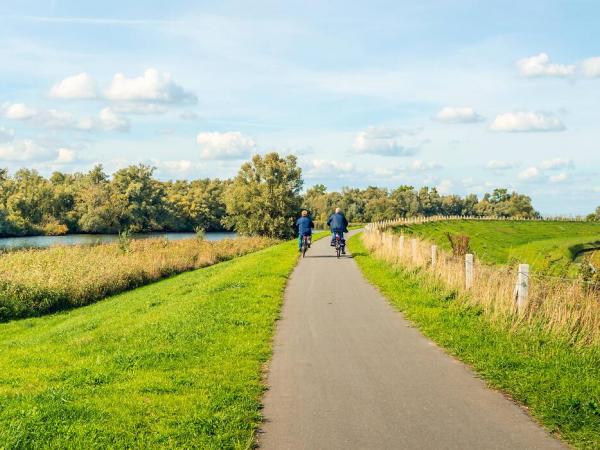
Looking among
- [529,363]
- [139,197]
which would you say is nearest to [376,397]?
[529,363]

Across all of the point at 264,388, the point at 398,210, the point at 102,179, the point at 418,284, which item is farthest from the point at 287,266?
the point at 398,210

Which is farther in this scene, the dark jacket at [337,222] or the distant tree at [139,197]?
the distant tree at [139,197]

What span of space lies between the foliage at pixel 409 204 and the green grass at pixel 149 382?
375 feet

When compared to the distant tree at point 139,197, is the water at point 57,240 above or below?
below

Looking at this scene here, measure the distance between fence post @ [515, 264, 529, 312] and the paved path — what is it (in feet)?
7.12

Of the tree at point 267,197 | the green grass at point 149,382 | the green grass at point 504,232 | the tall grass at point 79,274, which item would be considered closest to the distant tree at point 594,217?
the green grass at point 504,232

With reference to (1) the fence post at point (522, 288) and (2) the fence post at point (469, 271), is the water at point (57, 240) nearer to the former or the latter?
(2) the fence post at point (469, 271)

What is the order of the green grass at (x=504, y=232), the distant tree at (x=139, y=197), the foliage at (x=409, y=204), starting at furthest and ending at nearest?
the foliage at (x=409, y=204)
the distant tree at (x=139, y=197)
the green grass at (x=504, y=232)

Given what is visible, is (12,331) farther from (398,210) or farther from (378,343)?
(398,210)

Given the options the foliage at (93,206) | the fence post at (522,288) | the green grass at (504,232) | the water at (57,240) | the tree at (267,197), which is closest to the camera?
the fence post at (522,288)

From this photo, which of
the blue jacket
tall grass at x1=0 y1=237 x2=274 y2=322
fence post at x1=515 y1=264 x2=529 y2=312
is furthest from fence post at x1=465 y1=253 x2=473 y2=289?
tall grass at x1=0 y1=237 x2=274 y2=322

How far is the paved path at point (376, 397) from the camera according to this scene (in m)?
5.85

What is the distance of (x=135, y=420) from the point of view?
246 inches

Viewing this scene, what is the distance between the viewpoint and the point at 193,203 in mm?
123812
